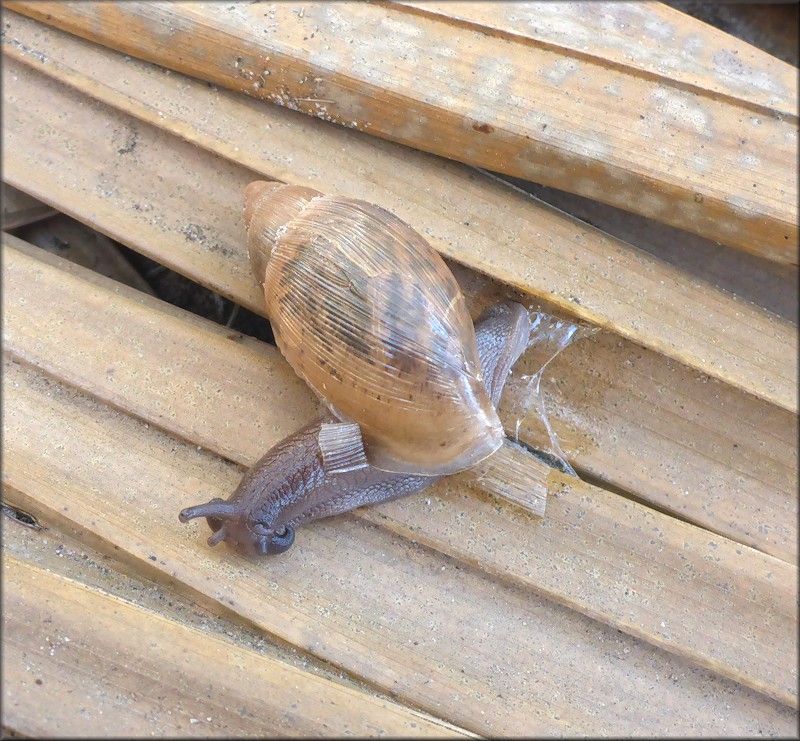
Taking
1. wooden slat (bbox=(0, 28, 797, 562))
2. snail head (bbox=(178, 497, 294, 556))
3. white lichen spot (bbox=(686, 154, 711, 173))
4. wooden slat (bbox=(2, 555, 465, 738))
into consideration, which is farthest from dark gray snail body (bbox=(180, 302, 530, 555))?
white lichen spot (bbox=(686, 154, 711, 173))

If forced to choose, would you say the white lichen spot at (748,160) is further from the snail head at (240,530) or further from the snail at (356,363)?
the snail head at (240,530)

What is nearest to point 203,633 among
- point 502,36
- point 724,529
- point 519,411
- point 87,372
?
point 87,372

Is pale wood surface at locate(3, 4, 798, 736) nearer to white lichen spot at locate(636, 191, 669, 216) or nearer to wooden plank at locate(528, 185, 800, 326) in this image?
white lichen spot at locate(636, 191, 669, 216)

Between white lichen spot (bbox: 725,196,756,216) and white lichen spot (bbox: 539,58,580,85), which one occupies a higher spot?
white lichen spot (bbox: 539,58,580,85)

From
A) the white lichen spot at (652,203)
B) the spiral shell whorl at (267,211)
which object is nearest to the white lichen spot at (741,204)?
the white lichen spot at (652,203)

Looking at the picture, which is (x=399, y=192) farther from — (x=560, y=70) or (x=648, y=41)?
(x=648, y=41)

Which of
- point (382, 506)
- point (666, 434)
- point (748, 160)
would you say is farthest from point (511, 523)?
point (748, 160)
